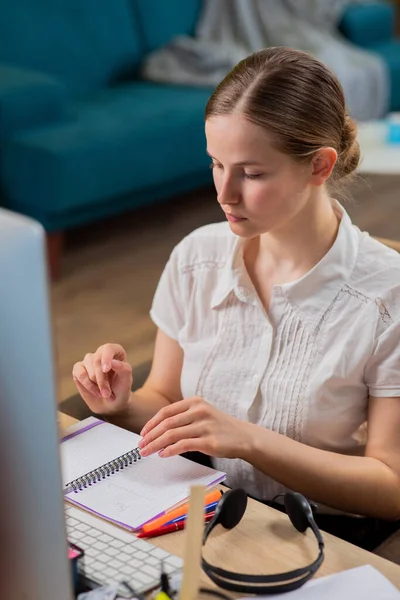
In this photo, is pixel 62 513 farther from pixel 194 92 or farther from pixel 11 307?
pixel 194 92

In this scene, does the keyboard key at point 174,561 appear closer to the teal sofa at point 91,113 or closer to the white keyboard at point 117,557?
the white keyboard at point 117,557

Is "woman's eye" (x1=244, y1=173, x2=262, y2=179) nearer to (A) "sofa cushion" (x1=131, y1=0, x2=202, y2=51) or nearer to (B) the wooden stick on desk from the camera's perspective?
(B) the wooden stick on desk

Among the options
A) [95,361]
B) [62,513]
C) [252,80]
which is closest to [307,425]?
[95,361]

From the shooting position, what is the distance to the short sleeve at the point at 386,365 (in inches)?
48.4

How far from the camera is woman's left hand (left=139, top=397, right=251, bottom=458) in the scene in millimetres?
1072

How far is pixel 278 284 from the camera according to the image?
4.37ft

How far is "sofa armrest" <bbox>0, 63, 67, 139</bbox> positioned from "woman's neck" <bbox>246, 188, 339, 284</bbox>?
218 cm

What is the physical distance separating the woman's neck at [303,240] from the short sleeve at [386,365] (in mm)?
157

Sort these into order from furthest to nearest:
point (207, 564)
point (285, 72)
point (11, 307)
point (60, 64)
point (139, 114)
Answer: point (60, 64), point (139, 114), point (285, 72), point (207, 564), point (11, 307)

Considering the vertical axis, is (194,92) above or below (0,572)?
below

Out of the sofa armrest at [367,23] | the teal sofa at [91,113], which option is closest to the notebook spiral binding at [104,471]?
the teal sofa at [91,113]

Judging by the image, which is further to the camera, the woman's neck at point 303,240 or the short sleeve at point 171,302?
the short sleeve at point 171,302

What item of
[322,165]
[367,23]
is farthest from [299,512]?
[367,23]

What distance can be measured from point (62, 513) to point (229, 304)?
702mm
